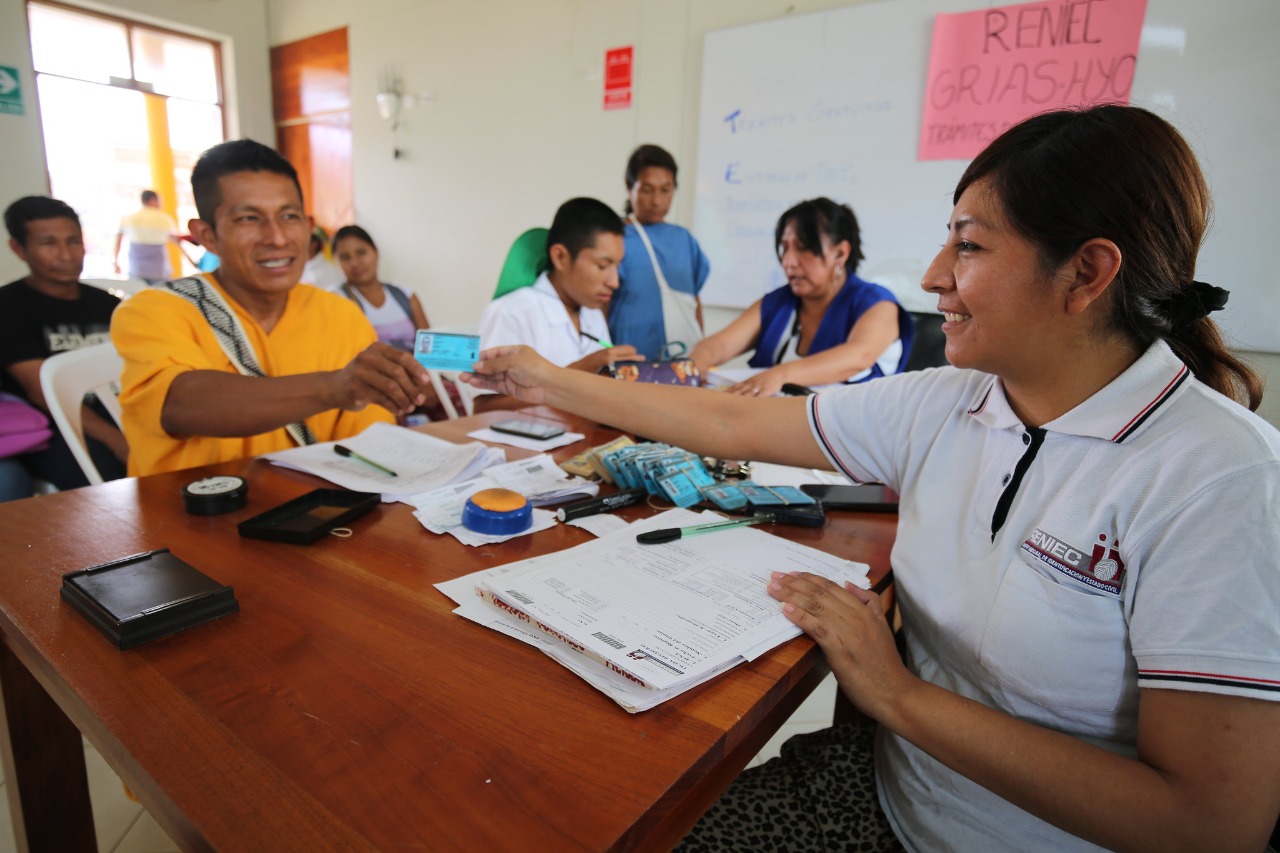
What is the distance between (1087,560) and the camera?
0.74 metres

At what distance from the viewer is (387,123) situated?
5332 millimetres

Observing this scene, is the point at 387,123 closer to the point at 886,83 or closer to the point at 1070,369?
the point at 886,83

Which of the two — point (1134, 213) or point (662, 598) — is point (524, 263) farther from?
point (1134, 213)

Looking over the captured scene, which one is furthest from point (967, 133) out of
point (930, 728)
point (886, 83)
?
point (930, 728)

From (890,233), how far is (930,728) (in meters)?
2.90

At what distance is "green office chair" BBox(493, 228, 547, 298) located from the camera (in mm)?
2521

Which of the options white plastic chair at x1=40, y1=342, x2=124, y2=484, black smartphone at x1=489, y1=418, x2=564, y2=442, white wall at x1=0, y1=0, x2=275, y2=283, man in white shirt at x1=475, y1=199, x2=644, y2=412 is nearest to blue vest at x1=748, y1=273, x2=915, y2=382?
man in white shirt at x1=475, y1=199, x2=644, y2=412

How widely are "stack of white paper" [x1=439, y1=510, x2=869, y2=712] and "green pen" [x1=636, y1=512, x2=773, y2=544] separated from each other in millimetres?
12

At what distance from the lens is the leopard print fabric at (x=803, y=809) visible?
0.92 metres

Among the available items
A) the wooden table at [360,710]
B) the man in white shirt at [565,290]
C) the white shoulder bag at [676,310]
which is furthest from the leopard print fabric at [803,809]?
the white shoulder bag at [676,310]

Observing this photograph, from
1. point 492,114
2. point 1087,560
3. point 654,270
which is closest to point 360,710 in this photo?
point 1087,560

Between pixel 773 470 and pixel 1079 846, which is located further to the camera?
pixel 773 470

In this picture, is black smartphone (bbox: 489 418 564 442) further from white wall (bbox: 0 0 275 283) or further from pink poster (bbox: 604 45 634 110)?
white wall (bbox: 0 0 275 283)

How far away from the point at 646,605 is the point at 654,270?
248cm
